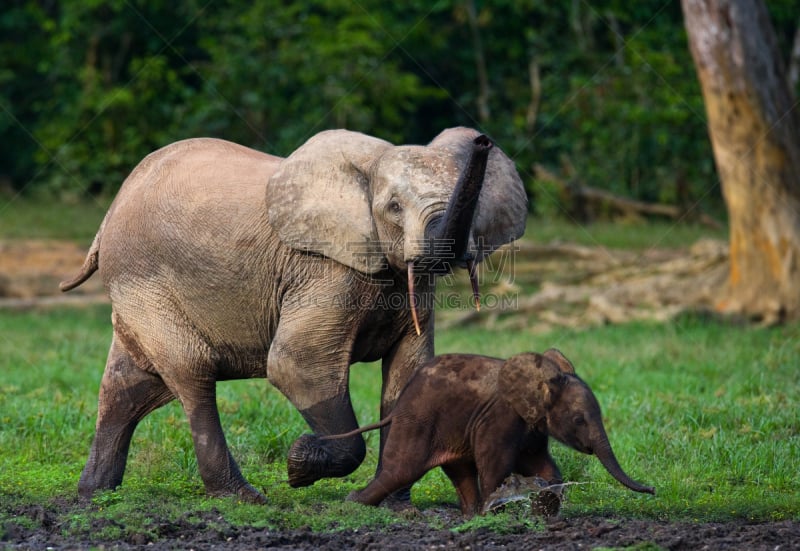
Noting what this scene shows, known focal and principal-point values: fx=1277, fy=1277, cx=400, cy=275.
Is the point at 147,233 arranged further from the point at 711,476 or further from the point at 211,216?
the point at 711,476

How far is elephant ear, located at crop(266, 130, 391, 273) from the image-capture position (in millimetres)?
6258

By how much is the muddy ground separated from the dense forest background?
46.8ft

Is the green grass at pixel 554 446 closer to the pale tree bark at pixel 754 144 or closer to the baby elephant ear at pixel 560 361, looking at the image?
the baby elephant ear at pixel 560 361

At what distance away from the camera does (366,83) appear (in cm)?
2042

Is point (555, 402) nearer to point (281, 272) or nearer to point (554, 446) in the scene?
point (554, 446)

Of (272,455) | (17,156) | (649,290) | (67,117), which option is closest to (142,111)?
(67,117)

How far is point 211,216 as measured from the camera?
6594 mm

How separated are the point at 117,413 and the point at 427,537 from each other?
86.9 inches

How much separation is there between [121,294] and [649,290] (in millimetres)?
8634

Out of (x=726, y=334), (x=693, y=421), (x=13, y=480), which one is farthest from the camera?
(x=726, y=334)

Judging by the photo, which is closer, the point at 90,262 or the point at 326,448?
the point at 326,448

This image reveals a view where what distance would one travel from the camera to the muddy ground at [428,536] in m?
5.33

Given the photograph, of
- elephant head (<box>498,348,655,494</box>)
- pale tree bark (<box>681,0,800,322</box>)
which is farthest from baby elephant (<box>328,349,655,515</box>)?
pale tree bark (<box>681,0,800,322</box>)

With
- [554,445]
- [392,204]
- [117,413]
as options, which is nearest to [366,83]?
[554,445]
